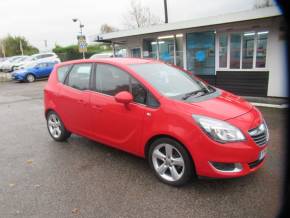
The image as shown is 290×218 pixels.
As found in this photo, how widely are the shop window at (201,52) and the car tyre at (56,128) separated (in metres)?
7.00

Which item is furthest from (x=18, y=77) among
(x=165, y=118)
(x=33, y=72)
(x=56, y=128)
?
(x=165, y=118)

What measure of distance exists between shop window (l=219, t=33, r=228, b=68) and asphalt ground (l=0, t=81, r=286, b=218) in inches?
212

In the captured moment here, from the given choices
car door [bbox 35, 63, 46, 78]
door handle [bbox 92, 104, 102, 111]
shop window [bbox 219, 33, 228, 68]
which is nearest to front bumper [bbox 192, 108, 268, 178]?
door handle [bbox 92, 104, 102, 111]

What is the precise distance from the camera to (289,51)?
8586 mm

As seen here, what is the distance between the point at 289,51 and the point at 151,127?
293 inches

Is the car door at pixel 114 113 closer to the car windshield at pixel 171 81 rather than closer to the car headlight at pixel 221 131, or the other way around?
the car windshield at pixel 171 81

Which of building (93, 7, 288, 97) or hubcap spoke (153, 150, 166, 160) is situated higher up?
building (93, 7, 288, 97)

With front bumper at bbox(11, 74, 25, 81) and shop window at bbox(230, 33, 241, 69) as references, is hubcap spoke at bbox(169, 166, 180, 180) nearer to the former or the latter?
shop window at bbox(230, 33, 241, 69)

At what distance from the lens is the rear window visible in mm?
4931

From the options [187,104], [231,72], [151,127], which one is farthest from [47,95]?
[231,72]

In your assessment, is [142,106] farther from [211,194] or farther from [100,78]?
[211,194]

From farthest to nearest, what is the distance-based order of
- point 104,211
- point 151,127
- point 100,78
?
1. point 100,78
2. point 151,127
3. point 104,211

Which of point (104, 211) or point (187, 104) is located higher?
point (187, 104)

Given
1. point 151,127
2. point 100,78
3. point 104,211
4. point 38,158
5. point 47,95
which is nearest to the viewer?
point 104,211
